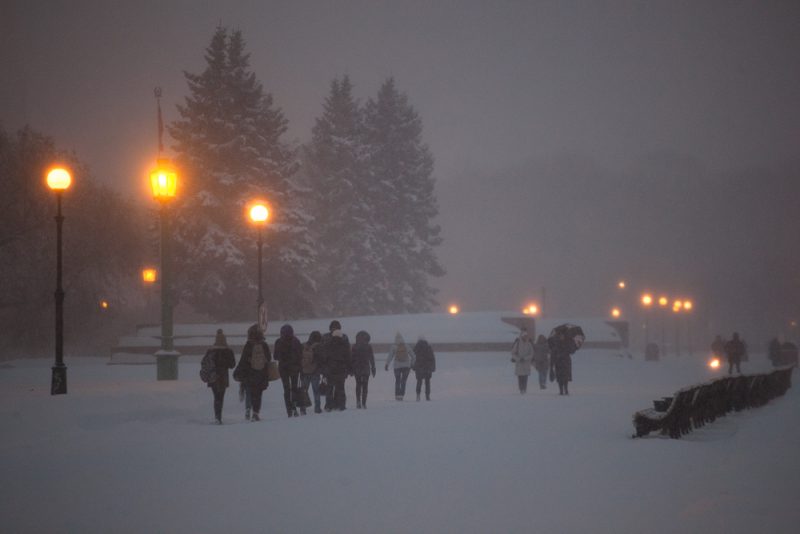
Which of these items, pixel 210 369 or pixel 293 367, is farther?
pixel 293 367

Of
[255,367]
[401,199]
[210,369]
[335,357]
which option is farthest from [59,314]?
[401,199]

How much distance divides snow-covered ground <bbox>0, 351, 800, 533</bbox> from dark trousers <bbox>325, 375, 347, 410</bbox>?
3.29 feet

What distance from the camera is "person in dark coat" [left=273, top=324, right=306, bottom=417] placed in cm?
1889

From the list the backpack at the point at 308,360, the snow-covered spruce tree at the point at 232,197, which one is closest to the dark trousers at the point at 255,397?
the backpack at the point at 308,360

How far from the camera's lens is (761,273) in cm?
11912

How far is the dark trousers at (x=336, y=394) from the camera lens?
1966 cm

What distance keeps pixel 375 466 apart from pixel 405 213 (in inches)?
2180

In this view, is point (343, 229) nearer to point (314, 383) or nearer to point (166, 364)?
point (166, 364)

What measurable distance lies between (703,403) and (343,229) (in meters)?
45.9

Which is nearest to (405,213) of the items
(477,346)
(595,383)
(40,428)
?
(477,346)

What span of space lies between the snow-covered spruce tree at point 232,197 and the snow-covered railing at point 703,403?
28.5m

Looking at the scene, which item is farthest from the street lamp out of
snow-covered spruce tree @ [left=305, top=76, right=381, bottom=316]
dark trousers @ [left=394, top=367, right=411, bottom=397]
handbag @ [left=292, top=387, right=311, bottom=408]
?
snow-covered spruce tree @ [left=305, top=76, right=381, bottom=316]

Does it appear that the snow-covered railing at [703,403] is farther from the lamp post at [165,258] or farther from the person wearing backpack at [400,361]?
the lamp post at [165,258]

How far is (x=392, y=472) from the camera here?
11.1 meters
